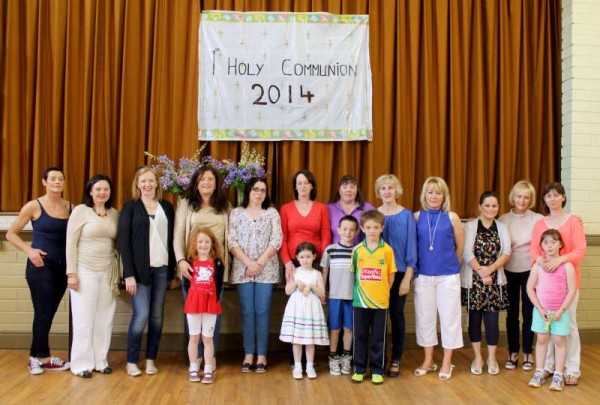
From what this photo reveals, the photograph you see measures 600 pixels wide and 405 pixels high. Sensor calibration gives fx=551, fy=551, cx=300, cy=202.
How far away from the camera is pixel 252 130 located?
14.9 feet

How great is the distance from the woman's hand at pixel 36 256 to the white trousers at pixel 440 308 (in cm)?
256

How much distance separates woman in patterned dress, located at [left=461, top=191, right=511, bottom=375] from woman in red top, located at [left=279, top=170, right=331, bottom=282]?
1.00 m

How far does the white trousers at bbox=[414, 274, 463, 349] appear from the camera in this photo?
369cm

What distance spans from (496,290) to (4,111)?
4019 millimetres

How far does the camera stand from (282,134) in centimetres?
457

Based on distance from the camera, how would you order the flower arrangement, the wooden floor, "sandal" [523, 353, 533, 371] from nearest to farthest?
the wooden floor
"sandal" [523, 353, 533, 371]
the flower arrangement

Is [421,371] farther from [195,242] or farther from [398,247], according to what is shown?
[195,242]

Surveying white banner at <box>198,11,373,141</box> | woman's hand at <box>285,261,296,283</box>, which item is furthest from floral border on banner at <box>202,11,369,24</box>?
woman's hand at <box>285,261,296,283</box>

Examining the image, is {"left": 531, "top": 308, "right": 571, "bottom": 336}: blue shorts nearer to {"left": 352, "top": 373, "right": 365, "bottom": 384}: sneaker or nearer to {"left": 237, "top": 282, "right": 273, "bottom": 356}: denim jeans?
{"left": 352, "top": 373, "right": 365, "bottom": 384}: sneaker

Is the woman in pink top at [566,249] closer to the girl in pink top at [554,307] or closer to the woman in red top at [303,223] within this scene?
the girl in pink top at [554,307]

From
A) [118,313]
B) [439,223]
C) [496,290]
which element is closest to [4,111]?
[118,313]

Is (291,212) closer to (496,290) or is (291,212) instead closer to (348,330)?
(348,330)

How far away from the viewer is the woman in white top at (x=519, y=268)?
3.90 meters

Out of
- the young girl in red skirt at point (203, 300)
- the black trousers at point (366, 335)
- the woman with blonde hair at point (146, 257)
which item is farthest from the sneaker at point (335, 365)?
the woman with blonde hair at point (146, 257)
